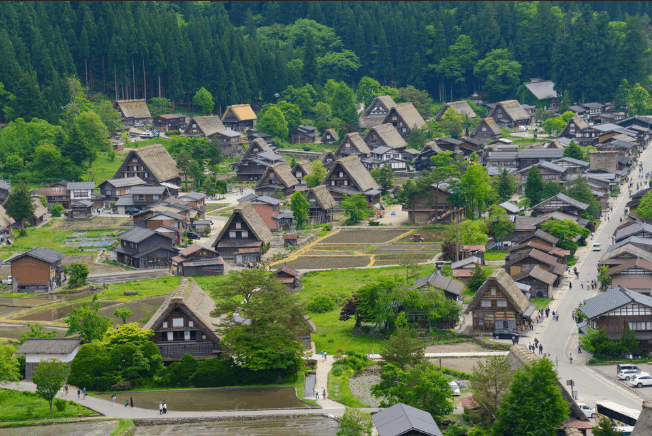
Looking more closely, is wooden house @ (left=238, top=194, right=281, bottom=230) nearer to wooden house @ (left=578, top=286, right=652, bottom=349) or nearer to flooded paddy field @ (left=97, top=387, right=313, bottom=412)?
wooden house @ (left=578, top=286, right=652, bottom=349)

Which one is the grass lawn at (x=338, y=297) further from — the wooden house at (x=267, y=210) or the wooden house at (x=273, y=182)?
the wooden house at (x=273, y=182)

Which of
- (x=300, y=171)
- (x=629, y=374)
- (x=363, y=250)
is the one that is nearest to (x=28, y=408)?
(x=629, y=374)

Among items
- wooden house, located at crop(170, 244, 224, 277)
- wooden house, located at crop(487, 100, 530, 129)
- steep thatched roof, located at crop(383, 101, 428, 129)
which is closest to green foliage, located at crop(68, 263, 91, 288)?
wooden house, located at crop(170, 244, 224, 277)

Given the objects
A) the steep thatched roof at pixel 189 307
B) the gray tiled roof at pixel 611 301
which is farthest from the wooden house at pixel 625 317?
the steep thatched roof at pixel 189 307

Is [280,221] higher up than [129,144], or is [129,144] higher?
[129,144]

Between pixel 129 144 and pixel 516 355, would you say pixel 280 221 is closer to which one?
pixel 129 144

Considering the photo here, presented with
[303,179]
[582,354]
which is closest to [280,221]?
[303,179]
